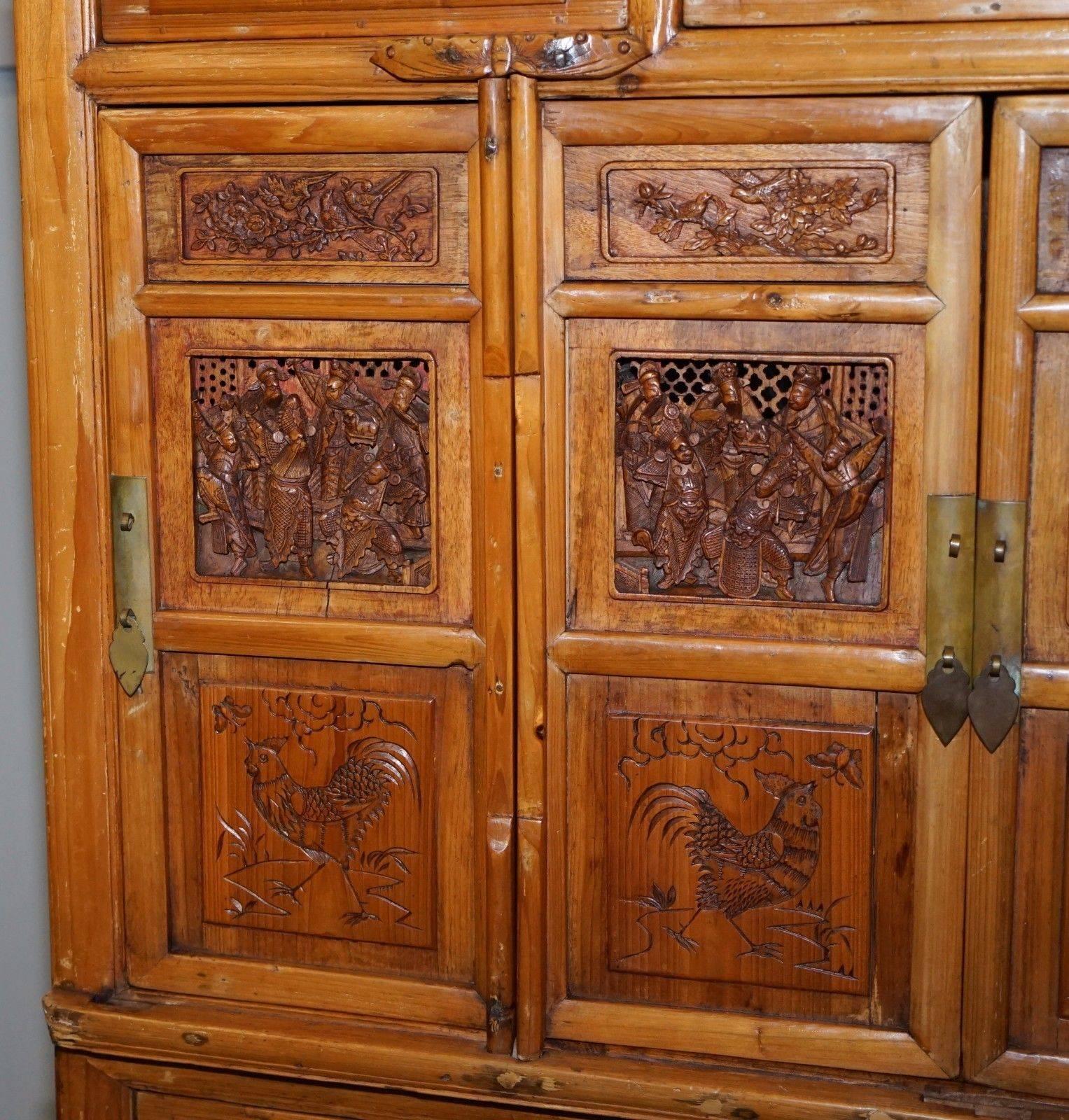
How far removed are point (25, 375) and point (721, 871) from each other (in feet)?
4.62

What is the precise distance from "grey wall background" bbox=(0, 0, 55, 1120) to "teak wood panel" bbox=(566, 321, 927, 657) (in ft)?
3.49

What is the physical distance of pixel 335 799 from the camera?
1.91m

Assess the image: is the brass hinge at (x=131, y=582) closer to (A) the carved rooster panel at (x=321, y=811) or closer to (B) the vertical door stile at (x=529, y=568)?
(A) the carved rooster panel at (x=321, y=811)

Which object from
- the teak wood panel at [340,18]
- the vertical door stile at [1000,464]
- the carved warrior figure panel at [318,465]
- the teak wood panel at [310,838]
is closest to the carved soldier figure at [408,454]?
the carved warrior figure panel at [318,465]

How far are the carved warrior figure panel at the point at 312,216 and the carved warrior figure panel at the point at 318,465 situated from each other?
0.44 ft

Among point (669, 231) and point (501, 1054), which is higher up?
point (669, 231)

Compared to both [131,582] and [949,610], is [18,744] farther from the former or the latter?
[949,610]

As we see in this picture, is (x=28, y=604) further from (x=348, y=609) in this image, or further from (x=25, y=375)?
(x=348, y=609)

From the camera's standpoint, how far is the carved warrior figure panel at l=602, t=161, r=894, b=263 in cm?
166

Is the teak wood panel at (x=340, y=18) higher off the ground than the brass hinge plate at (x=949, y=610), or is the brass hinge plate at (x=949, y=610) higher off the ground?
the teak wood panel at (x=340, y=18)

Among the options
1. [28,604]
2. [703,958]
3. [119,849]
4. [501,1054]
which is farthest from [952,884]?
[28,604]

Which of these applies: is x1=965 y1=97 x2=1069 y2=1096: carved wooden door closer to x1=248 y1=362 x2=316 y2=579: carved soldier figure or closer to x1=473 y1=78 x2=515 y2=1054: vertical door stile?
x1=473 y1=78 x2=515 y2=1054: vertical door stile

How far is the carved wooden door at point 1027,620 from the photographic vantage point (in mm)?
1621

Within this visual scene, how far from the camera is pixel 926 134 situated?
163cm
